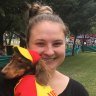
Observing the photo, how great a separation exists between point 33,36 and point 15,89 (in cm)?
46

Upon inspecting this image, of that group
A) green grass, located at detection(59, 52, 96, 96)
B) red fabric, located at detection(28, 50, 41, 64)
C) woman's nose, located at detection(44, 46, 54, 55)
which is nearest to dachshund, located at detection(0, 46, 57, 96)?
red fabric, located at detection(28, 50, 41, 64)

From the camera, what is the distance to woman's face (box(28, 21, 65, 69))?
2338 millimetres

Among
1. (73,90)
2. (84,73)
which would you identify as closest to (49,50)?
(73,90)

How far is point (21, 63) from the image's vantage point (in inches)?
82.3

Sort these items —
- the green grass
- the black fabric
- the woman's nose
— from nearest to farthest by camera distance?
the woman's nose < the black fabric < the green grass

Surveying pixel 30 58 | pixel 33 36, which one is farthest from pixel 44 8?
pixel 30 58

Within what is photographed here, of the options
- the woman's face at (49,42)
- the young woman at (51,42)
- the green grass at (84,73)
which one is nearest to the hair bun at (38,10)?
the young woman at (51,42)

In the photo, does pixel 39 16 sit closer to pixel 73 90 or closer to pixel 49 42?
pixel 49 42

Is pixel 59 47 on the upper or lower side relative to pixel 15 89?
upper

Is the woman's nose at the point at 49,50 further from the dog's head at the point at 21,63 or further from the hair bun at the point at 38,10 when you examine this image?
the hair bun at the point at 38,10

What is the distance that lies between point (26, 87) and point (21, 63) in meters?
0.13

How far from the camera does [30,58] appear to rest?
2092mm

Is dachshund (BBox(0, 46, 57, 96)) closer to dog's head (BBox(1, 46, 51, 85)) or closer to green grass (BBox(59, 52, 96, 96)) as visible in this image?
dog's head (BBox(1, 46, 51, 85))

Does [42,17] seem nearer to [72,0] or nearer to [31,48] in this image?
[31,48]
